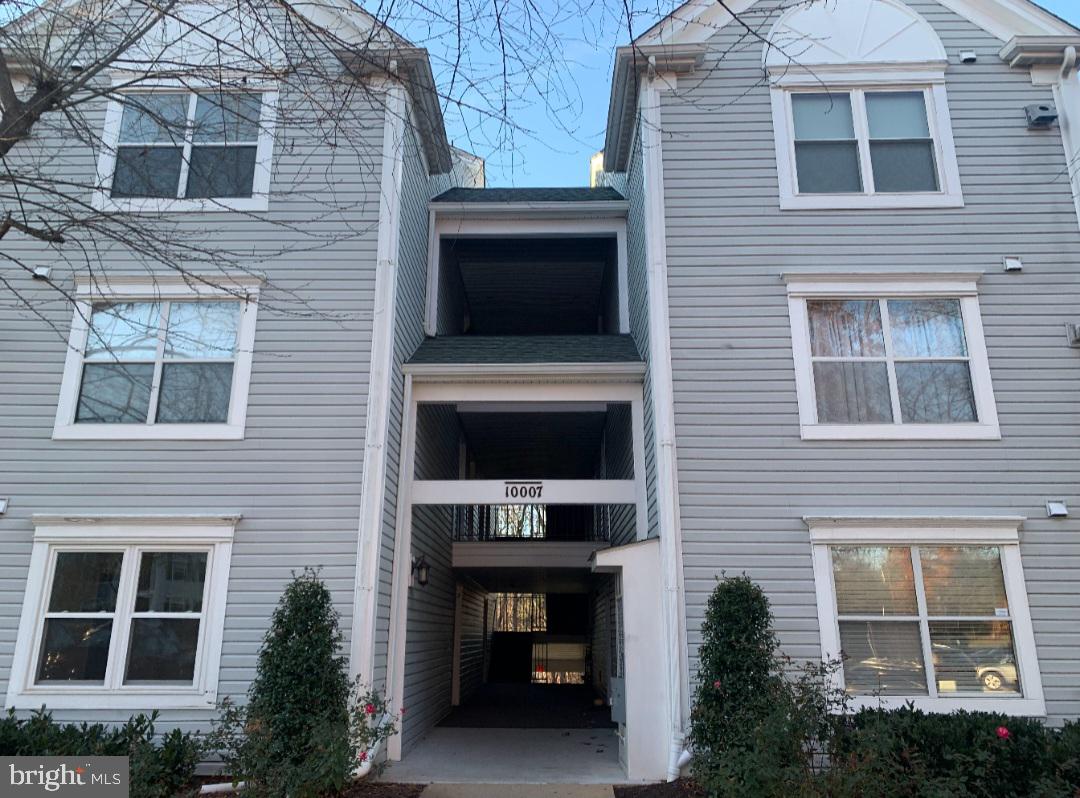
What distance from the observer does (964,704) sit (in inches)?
266


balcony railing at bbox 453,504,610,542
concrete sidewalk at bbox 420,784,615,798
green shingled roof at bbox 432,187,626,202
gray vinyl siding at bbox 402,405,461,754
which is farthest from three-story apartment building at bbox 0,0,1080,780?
Answer: balcony railing at bbox 453,504,610,542

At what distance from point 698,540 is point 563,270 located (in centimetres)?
614

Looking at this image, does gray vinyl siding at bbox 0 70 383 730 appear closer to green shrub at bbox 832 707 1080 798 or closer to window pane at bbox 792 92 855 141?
green shrub at bbox 832 707 1080 798

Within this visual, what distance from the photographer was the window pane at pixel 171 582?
7.14 m

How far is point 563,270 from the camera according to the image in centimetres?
1221

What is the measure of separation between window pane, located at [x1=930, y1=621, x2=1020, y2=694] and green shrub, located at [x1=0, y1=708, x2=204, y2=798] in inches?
249

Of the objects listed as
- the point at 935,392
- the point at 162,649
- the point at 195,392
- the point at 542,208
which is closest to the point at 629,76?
the point at 542,208

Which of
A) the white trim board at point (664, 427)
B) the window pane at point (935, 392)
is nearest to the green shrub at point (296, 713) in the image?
the white trim board at point (664, 427)

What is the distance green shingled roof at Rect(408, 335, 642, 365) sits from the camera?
8523mm

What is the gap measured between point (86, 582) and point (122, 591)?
0.39 m

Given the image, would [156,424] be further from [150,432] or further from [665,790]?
[665,790]

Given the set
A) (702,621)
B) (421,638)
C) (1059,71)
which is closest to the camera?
(702,621)

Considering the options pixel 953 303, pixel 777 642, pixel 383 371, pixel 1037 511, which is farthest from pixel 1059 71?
pixel 383 371

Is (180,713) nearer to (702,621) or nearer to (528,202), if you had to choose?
(702,621)
